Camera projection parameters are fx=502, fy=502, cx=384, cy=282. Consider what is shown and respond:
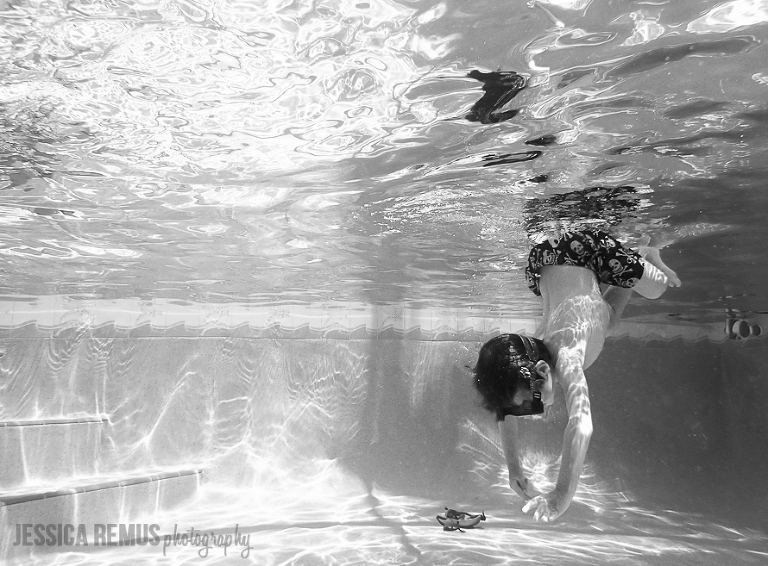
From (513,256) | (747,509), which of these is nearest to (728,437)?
(747,509)

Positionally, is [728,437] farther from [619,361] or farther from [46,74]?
[46,74]

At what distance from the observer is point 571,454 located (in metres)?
3.87

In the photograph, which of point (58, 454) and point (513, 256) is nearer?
point (513, 256)

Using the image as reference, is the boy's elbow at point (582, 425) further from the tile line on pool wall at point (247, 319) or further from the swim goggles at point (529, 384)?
the tile line on pool wall at point (247, 319)

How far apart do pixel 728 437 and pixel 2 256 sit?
2912 centimetres

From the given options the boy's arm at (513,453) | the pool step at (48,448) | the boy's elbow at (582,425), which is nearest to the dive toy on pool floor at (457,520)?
the boy's arm at (513,453)

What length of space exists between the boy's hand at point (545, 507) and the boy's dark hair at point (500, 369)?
2.48ft

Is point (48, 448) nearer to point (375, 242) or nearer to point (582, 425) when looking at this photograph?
point (375, 242)

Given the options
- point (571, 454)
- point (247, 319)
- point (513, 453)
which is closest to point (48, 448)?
point (247, 319)

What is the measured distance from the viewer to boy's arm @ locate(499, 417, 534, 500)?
4.72 m

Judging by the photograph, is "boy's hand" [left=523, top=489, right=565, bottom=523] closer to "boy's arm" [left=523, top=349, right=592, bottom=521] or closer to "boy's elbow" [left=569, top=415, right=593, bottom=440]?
"boy's arm" [left=523, top=349, right=592, bottom=521]

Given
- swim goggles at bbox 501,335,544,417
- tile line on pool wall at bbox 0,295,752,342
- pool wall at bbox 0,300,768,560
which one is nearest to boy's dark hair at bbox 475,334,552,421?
swim goggles at bbox 501,335,544,417

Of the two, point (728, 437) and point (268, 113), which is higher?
point (268, 113)

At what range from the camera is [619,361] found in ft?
74.7
